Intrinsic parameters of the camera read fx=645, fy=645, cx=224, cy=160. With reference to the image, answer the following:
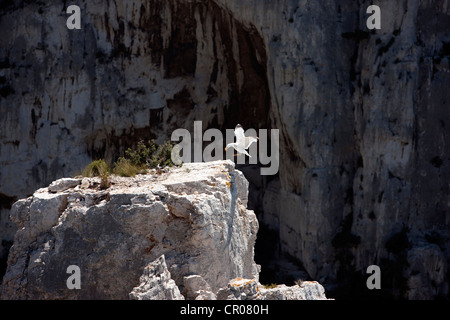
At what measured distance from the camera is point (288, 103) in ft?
66.9

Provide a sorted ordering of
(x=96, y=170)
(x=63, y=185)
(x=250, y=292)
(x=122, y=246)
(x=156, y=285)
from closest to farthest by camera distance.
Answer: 1. (x=156, y=285)
2. (x=250, y=292)
3. (x=122, y=246)
4. (x=63, y=185)
5. (x=96, y=170)

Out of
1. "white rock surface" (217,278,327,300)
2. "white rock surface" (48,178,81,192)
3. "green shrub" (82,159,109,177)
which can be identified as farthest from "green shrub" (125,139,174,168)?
"white rock surface" (217,278,327,300)

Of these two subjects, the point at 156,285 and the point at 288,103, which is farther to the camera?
the point at 288,103

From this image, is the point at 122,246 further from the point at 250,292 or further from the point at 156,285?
the point at 250,292

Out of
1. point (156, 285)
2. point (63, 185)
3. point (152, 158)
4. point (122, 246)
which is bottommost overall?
point (156, 285)

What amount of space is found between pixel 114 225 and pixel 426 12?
14.8 m

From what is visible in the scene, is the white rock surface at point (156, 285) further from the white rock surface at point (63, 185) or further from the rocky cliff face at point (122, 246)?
the white rock surface at point (63, 185)

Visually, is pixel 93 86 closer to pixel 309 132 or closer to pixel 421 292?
pixel 309 132

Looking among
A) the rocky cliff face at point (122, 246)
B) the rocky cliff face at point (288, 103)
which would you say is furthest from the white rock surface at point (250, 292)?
the rocky cliff face at point (288, 103)

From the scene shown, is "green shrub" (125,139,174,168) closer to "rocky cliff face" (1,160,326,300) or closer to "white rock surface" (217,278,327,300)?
"rocky cliff face" (1,160,326,300)

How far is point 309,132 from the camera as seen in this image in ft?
66.5

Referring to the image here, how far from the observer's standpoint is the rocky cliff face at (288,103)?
1941 centimetres

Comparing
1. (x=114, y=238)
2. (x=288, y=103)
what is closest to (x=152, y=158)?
(x=114, y=238)
